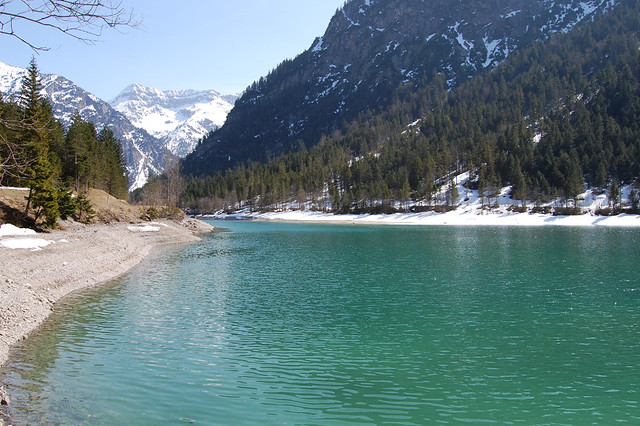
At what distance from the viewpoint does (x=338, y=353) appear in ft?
51.4

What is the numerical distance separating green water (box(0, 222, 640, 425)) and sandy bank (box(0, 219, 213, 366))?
3.48ft

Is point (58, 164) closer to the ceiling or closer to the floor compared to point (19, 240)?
closer to the ceiling

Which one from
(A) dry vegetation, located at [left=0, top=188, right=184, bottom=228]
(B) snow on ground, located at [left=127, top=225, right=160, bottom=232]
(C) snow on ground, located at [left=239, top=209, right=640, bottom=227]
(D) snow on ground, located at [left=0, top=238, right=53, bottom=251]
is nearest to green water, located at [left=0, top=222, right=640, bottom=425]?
(D) snow on ground, located at [left=0, top=238, right=53, bottom=251]

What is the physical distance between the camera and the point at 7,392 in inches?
448

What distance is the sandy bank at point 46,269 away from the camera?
59.1 feet

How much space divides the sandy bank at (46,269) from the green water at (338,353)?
1062mm

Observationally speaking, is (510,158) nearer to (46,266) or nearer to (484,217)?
(484,217)

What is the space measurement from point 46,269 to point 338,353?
70.1 ft

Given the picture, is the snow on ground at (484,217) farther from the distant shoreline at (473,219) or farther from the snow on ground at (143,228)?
the snow on ground at (143,228)

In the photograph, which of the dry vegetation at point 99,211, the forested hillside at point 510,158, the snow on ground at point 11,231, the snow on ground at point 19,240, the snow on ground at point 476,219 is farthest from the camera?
the forested hillside at point 510,158

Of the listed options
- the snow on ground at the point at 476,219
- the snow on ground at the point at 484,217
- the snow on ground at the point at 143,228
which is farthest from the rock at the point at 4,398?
the snow on ground at the point at 484,217

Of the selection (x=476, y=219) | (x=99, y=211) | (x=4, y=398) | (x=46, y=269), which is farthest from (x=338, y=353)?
(x=476, y=219)

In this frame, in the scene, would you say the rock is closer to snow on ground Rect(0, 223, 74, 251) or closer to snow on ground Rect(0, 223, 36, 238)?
snow on ground Rect(0, 223, 74, 251)

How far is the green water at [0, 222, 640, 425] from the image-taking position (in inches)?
434
